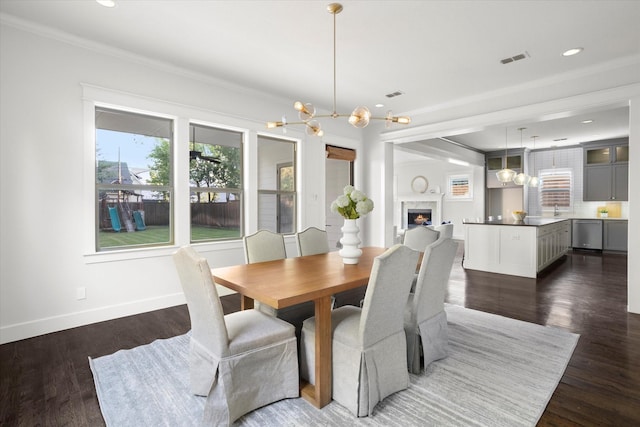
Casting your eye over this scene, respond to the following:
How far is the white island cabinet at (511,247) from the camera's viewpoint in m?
5.45

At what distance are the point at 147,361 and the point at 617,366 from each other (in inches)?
140

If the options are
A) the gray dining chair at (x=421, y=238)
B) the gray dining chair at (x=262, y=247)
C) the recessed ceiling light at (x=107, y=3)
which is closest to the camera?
the recessed ceiling light at (x=107, y=3)

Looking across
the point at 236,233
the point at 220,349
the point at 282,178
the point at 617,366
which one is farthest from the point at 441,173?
the point at 220,349

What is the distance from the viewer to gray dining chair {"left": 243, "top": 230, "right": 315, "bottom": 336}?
2.71m

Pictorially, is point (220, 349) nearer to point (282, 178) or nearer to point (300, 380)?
point (300, 380)

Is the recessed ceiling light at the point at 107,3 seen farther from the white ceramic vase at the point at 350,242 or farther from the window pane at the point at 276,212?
the window pane at the point at 276,212

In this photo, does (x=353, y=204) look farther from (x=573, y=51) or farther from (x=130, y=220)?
(x=573, y=51)

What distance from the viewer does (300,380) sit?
222 cm

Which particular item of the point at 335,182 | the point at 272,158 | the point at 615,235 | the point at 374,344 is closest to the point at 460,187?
the point at 615,235

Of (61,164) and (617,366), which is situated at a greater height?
(61,164)

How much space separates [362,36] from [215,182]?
2577 millimetres

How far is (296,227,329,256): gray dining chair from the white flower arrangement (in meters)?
0.94

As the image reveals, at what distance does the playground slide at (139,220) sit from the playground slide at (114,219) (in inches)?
6.9

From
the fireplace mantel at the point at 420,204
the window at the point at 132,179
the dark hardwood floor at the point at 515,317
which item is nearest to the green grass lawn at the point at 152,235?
the window at the point at 132,179
